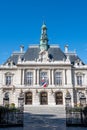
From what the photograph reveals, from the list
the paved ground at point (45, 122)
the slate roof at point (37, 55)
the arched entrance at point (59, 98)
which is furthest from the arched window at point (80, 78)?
the paved ground at point (45, 122)

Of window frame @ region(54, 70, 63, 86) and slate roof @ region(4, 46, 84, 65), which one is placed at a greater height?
slate roof @ region(4, 46, 84, 65)

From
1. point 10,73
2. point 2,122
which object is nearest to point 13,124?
point 2,122

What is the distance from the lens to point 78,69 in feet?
138

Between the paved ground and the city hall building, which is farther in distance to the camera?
the city hall building

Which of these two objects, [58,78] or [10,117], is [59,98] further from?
[10,117]

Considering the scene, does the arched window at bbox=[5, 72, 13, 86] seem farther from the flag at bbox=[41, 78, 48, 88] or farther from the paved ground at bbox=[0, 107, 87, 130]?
the paved ground at bbox=[0, 107, 87, 130]

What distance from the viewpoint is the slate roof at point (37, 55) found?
42.5m

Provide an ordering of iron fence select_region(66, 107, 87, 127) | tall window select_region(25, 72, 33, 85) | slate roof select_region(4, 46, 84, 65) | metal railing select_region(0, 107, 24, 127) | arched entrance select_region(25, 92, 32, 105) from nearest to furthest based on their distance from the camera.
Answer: metal railing select_region(0, 107, 24, 127) < iron fence select_region(66, 107, 87, 127) < arched entrance select_region(25, 92, 32, 105) < tall window select_region(25, 72, 33, 85) < slate roof select_region(4, 46, 84, 65)

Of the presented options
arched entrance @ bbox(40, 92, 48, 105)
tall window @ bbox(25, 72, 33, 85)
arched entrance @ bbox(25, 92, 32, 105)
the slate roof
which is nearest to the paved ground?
Result: arched entrance @ bbox(25, 92, 32, 105)

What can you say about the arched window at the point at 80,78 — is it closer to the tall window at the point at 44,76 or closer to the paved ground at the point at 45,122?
the tall window at the point at 44,76

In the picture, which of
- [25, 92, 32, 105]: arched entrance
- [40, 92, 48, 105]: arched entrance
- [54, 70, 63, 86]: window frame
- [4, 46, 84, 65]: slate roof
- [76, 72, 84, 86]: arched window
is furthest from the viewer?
[4, 46, 84, 65]: slate roof

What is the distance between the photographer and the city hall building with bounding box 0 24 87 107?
130 feet

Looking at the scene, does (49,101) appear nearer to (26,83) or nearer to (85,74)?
(26,83)

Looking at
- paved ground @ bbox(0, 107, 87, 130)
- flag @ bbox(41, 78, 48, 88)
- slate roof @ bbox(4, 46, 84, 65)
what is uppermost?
slate roof @ bbox(4, 46, 84, 65)
